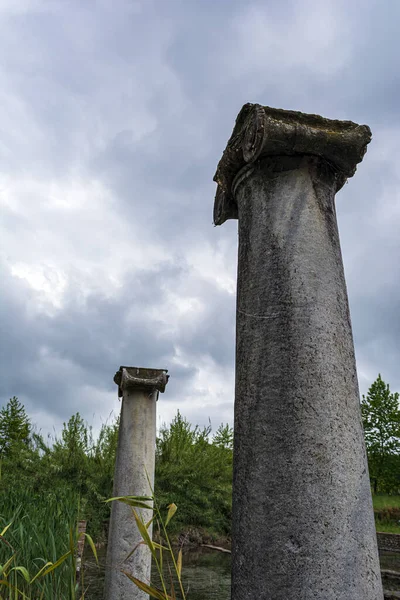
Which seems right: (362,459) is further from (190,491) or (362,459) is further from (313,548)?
(190,491)

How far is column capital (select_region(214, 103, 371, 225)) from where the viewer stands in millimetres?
2223

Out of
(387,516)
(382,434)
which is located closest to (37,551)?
(387,516)

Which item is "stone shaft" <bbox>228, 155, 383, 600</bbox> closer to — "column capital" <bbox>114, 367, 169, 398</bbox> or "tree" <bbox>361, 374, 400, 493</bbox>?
"column capital" <bbox>114, 367, 169, 398</bbox>

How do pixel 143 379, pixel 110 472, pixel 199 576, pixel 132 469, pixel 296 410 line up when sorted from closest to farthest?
pixel 296 410 → pixel 132 469 → pixel 143 379 → pixel 199 576 → pixel 110 472

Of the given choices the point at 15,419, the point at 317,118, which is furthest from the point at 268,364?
the point at 15,419

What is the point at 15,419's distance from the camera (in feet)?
102

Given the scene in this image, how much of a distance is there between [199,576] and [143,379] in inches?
278

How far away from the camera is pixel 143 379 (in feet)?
18.0

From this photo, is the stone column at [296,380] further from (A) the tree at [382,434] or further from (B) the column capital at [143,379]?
(A) the tree at [382,434]

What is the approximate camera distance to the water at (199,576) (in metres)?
8.42

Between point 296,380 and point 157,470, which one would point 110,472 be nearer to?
point 157,470

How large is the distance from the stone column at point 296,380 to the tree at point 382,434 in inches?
1134

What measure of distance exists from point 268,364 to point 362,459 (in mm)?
525

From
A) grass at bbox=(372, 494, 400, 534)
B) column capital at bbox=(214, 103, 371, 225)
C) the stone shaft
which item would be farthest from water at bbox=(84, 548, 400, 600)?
grass at bbox=(372, 494, 400, 534)
